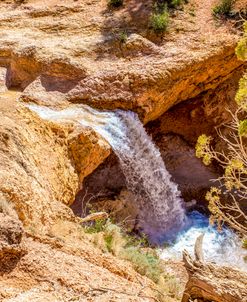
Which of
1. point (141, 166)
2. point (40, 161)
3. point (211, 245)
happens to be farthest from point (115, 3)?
point (211, 245)

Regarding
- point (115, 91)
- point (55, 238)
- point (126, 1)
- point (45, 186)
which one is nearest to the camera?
point (55, 238)

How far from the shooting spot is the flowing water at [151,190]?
8883 millimetres

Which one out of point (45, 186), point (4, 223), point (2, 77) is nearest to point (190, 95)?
point (2, 77)

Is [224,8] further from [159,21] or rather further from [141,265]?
[141,265]

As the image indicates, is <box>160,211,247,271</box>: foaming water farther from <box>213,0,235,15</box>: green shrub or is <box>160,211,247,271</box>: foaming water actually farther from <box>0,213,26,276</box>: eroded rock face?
<box>213,0,235,15</box>: green shrub

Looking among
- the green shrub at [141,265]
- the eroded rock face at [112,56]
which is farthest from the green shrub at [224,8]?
the green shrub at [141,265]

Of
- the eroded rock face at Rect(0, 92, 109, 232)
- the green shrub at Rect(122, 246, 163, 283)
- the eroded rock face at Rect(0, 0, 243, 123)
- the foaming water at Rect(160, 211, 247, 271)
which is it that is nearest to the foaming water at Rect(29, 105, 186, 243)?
the foaming water at Rect(160, 211, 247, 271)

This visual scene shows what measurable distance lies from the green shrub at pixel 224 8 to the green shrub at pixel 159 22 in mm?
1624

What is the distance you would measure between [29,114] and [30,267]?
13.5 ft

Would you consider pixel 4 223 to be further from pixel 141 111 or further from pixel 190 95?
pixel 190 95

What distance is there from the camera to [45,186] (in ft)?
20.4

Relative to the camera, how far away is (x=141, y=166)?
945 centimetres

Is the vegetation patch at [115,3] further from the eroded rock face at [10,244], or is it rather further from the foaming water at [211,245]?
the eroded rock face at [10,244]

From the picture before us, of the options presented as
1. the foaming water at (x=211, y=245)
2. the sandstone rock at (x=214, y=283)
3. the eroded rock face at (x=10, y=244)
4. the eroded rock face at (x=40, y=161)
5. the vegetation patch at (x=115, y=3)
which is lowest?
the foaming water at (x=211, y=245)
